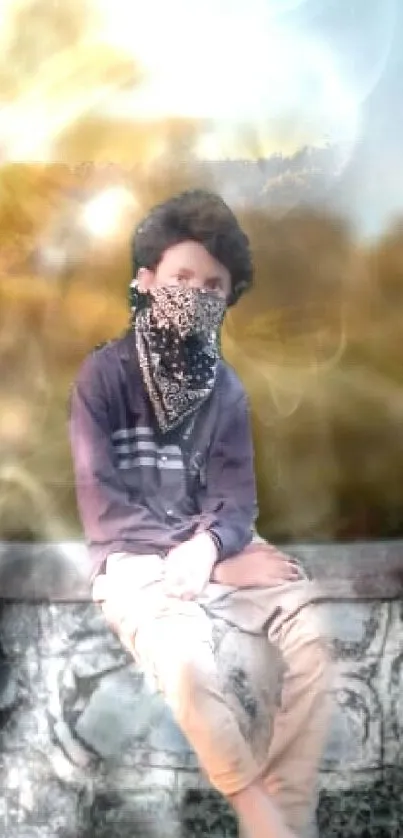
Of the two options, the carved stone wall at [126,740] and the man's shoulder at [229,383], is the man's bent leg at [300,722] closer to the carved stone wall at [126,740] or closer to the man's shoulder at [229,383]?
the carved stone wall at [126,740]

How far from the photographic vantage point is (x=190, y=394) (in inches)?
45.4

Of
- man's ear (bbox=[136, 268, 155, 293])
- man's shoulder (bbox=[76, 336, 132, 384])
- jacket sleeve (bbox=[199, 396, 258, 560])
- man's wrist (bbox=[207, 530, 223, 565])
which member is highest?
man's ear (bbox=[136, 268, 155, 293])

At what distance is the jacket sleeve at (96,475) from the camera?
44.5 inches

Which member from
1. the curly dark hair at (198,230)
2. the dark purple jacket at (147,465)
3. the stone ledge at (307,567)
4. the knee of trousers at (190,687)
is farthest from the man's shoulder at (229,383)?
the knee of trousers at (190,687)

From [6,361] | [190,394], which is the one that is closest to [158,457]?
[190,394]

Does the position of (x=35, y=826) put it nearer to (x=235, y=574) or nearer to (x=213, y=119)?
(x=235, y=574)

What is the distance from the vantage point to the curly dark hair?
1.15 metres

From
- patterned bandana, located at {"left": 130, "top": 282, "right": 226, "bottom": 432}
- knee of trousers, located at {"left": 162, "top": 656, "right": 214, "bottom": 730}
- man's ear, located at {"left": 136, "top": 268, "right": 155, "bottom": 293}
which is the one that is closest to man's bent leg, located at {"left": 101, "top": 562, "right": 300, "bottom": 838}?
knee of trousers, located at {"left": 162, "top": 656, "right": 214, "bottom": 730}

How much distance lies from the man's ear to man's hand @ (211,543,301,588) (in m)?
0.36

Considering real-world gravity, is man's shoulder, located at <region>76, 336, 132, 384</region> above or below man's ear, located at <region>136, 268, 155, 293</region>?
below

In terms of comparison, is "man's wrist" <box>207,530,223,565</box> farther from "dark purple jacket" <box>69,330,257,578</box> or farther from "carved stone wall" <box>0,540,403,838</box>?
"carved stone wall" <box>0,540,403,838</box>

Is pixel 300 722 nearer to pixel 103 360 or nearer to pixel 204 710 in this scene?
pixel 204 710

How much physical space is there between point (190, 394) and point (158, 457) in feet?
0.30

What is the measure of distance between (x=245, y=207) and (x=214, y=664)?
1.89 ft
